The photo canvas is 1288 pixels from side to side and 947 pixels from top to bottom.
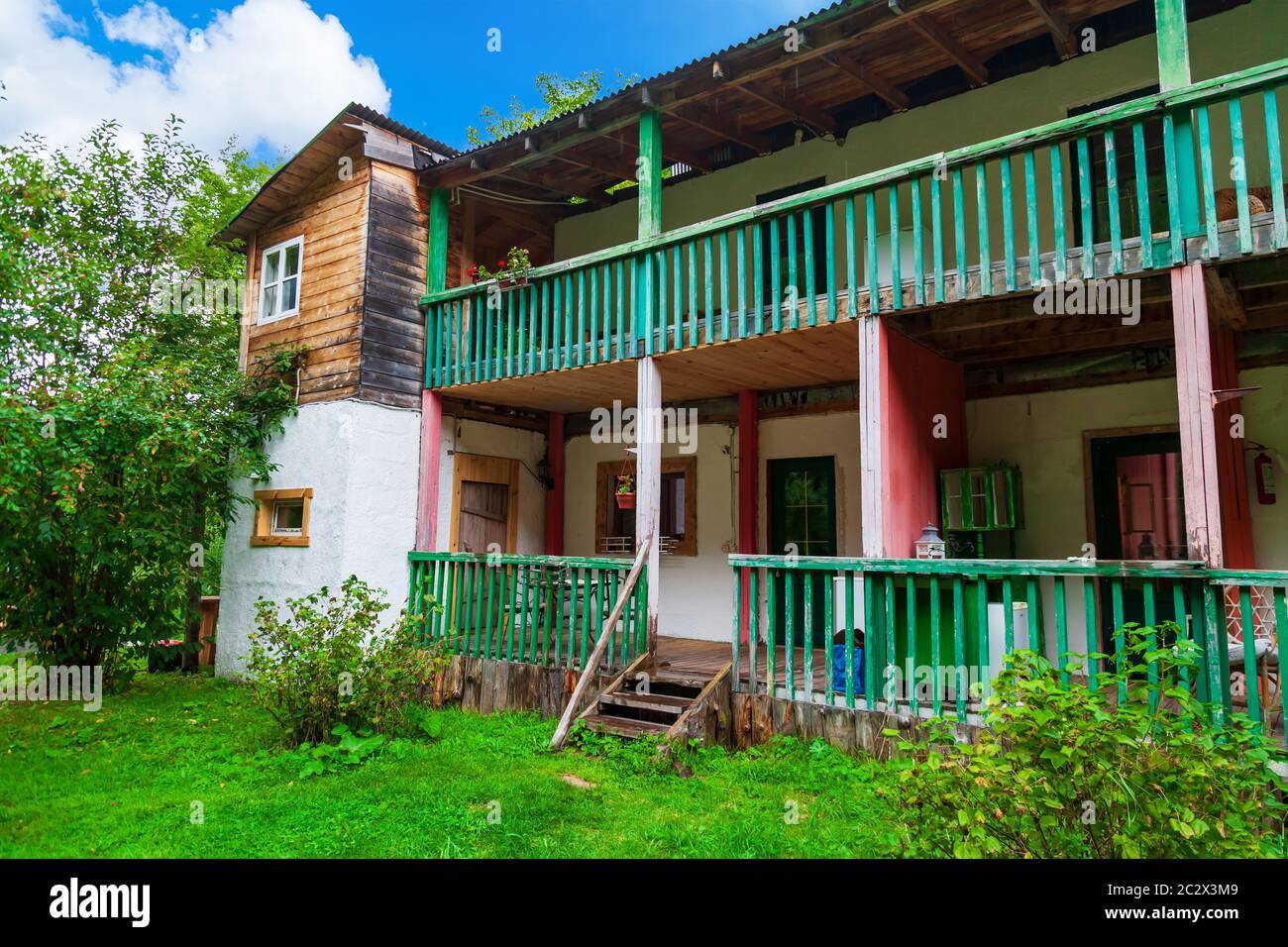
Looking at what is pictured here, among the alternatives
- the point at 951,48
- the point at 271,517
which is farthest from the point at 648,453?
the point at 271,517

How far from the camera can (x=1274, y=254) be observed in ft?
16.6

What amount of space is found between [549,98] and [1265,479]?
74.8 ft

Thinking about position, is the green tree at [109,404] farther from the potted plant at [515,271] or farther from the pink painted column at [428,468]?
the potted plant at [515,271]

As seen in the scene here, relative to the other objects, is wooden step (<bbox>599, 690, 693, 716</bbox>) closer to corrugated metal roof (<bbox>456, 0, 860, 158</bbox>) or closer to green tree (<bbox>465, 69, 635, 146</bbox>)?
corrugated metal roof (<bbox>456, 0, 860, 158</bbox>)

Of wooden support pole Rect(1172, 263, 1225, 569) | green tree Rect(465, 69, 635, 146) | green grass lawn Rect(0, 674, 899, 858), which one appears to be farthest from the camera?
green tree Rect(465, 69, 635, 146)

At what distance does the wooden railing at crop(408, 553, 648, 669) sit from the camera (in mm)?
7559

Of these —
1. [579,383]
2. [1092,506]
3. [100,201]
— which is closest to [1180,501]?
[1092,506]

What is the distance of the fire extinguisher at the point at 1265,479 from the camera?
6684 mm

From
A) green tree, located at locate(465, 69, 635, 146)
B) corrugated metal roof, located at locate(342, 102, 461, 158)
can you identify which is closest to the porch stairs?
corrugated metal roof, located at locate(342, 102, 461, 158)

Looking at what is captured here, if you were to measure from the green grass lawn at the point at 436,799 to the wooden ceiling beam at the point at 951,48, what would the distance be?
6.17 meters

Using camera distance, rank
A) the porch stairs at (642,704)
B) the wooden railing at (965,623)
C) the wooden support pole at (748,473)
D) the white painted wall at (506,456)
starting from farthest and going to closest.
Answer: the white painted wall at (506,456) < the wooden support pole at (748,473) < the porch stairs at (642,704) < the wooden railing at (965,623)

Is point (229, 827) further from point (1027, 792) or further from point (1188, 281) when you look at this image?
point (1188, 281)

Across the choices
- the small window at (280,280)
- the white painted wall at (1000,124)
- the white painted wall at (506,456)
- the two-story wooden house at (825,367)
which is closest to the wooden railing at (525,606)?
the two-story wooden house at (825,367)

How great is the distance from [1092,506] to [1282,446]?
1531 millimetres
